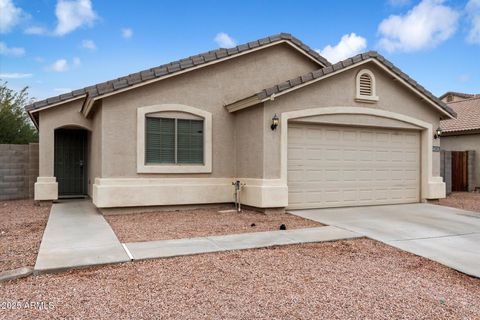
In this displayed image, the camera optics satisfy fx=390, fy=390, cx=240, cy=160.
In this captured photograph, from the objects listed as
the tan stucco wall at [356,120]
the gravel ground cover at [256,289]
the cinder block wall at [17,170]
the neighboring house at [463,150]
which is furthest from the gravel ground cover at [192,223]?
the neighboring house at [463,150]

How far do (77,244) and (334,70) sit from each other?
7.92 metres

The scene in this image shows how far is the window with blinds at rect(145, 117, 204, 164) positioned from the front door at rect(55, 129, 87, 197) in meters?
5.56

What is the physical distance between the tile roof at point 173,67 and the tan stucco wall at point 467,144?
1111cm

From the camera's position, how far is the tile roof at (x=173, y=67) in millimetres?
10461

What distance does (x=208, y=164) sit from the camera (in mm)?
11555

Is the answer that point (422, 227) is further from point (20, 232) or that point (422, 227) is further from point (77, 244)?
point (20, 232)

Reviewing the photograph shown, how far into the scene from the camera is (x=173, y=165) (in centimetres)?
1120

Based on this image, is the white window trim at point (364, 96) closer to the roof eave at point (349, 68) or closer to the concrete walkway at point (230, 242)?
the roof eave at point (349, 68)

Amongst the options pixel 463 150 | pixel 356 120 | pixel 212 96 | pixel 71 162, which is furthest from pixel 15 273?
pixel 463 150

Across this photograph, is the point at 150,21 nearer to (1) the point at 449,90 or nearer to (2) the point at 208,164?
(2) the point at 208,164

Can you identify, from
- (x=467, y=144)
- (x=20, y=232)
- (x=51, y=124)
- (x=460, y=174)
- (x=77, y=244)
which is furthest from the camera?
(x=467, y=144)

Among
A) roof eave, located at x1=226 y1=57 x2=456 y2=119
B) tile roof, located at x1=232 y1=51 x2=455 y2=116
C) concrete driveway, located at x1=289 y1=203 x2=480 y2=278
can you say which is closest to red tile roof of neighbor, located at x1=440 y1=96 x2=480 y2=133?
roof eave, located at x1=226 y1=57 x2=456 y2=119

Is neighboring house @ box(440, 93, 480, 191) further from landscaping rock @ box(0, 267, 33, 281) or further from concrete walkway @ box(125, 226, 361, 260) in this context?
landscaping rock @ box(0, 267, 33, 281)

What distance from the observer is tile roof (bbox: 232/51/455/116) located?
33.7ft
